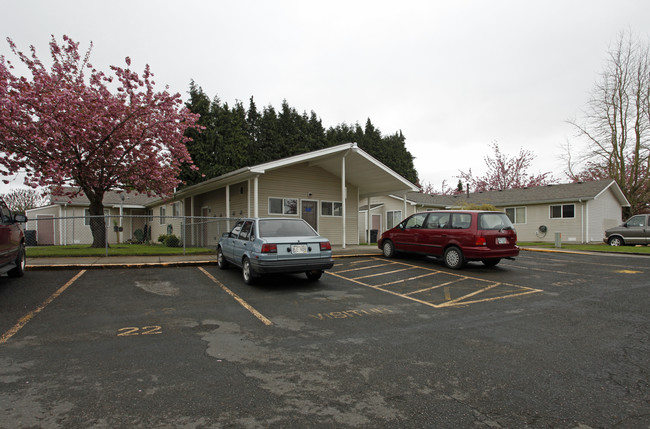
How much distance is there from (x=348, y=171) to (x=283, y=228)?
10.0 meters

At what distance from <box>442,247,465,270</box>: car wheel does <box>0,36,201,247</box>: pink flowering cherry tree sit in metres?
12.6

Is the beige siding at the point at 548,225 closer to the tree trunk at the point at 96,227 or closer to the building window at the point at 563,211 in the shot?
the building window at the point at 563,211

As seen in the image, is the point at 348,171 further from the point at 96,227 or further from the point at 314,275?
the point at 96,227

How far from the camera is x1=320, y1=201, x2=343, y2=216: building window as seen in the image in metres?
17.9

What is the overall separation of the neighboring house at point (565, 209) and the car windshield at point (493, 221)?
15764 millimetres

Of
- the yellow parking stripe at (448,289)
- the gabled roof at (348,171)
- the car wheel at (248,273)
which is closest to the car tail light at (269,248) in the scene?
the car wheel at (248,273)

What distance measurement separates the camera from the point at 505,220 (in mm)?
9992

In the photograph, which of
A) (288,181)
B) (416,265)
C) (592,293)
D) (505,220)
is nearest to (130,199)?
(288,181)

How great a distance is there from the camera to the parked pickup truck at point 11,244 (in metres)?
6.72

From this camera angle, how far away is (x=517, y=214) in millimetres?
26719

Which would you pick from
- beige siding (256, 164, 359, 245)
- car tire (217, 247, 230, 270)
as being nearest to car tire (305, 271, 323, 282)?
car tire (217, 247, 230, 270)

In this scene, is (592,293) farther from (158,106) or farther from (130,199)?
(130,199)

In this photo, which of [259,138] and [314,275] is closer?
[314,275]

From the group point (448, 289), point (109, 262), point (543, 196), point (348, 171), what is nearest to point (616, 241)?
point (543, 196)
